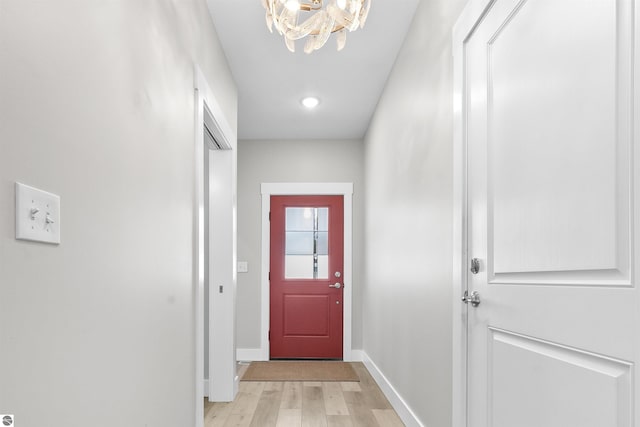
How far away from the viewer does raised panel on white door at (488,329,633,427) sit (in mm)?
1028

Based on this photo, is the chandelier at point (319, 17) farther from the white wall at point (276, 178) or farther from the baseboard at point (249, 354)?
the baseboard at point (249, 354)

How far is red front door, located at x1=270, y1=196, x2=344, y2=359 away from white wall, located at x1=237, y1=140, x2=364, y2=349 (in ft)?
0.60

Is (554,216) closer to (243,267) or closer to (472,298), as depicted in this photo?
(472,298)

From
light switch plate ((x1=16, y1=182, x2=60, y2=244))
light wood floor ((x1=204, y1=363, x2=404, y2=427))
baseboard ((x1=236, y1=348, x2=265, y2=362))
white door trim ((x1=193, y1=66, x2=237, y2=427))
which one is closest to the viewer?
light switch plate ((x1=16, y1=182, x2=60, y2=244))

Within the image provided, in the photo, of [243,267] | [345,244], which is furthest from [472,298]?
[243,267]

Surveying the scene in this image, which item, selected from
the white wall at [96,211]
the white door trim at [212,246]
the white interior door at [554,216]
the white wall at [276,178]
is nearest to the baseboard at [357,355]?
the white wall at [276,178]

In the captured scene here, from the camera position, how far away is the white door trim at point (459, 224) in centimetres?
190

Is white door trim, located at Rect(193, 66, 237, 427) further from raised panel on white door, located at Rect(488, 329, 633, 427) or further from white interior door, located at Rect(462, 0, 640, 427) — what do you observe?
raised panel on white door, located at Rect(488, 329, 633, 427)

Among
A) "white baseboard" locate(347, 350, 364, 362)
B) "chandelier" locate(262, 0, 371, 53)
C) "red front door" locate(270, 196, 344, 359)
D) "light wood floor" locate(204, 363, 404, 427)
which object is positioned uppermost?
"chandelier" locate(262, 0, 371, 53)

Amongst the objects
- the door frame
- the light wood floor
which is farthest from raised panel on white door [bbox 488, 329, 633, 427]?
the door frame

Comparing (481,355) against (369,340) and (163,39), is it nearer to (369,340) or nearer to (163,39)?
(163,39)

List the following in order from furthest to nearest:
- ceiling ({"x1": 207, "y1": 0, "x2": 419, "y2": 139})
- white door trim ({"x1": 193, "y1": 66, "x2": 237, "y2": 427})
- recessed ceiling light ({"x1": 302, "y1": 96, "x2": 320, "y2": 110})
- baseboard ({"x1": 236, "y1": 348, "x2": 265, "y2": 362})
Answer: baseboard ({"x1": 236, "y1": 348, "x2": 265, "y2": 362}), recessed ceiling light ({"x1": 302, "y1": 96, "x2": 320, "y2": 110}), ceiling ({"x1": 207, "y1": 0, "x2": 419, "y2": 139}), white door trim ({"x1": 193, "y1": 66, "x2": 237, "y2": 427})

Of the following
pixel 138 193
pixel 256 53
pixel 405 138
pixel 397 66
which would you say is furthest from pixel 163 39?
pixel 397 66

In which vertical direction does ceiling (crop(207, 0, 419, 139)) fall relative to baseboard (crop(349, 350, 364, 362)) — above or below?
above
